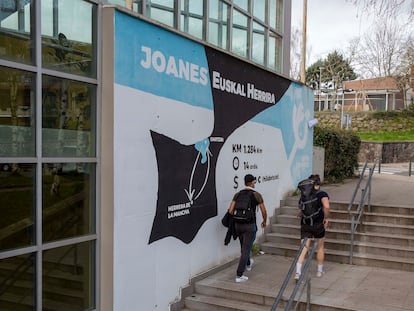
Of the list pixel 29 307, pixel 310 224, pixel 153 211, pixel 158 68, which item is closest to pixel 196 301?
pixel 153 211

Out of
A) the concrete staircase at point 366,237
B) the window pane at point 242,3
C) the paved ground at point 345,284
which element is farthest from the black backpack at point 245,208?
the window pane at point 242,3

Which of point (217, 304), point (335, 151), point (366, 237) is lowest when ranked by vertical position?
point (217, 304)

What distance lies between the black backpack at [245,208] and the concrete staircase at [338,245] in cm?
107

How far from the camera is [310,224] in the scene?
7586mm

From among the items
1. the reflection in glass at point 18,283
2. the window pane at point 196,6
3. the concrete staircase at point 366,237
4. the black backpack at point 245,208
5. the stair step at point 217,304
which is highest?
the window pane at point 196,6

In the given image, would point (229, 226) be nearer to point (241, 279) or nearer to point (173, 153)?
point (241, 279)

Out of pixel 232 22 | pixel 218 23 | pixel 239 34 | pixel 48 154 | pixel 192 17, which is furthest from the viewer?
pixel 239 34

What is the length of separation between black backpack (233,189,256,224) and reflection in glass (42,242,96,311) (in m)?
2.55

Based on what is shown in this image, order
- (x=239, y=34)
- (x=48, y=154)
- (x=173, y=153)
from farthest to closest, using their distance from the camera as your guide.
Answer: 1. (x=239, y=34)
2. (x=173, y=153)
3. (x=48, y=154)

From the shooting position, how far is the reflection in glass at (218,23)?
28.3 ft

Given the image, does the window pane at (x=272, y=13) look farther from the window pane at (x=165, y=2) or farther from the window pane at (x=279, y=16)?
the window pane at (x=165, y=2)

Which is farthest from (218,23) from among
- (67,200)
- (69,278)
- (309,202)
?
(69,278)

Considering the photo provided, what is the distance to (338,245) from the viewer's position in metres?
9.17

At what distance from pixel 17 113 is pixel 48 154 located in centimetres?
59
